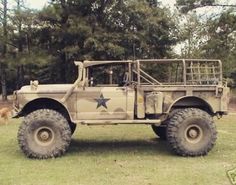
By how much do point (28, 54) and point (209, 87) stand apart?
1583 centimetres

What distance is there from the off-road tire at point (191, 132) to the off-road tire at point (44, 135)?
6.63 feet

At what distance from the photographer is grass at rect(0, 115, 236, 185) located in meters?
7.46

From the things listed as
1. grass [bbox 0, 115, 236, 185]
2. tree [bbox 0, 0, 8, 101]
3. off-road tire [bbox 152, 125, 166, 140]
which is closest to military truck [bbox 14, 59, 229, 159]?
grass [bbox 0, 115, 236, 185]

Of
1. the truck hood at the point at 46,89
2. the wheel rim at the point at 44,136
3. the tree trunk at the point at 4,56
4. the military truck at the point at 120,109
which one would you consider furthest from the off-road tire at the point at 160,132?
the tree trunk at the point at 4,56

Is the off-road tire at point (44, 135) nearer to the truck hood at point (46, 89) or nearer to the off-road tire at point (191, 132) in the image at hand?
the truck hood at point (46, 89)

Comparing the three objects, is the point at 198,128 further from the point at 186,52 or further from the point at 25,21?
the point at 186,52

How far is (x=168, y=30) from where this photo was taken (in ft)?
80.9

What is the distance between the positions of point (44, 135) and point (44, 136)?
0.02 meters

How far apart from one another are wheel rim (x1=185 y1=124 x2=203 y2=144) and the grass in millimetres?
402

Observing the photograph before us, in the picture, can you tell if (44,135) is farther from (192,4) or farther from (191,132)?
(192,4)

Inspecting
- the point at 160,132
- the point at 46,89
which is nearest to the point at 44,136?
the point at 46,89

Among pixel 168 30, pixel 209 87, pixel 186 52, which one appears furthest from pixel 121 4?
pixel 209 87

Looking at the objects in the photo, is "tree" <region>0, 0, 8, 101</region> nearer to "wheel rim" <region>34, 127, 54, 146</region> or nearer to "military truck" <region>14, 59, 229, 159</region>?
"military truck" <region>14, 59, 229, 159</region>

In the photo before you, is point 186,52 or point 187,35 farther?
point 186,52
